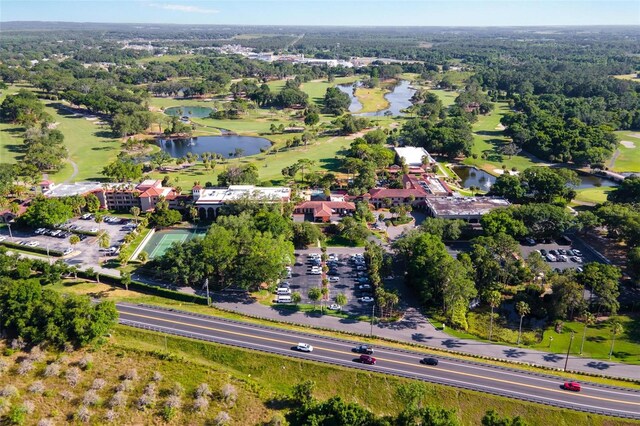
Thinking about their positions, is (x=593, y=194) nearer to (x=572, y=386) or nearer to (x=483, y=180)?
(x=483, y=180)

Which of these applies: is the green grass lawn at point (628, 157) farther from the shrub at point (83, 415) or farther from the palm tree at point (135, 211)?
the shrub at point (83, 415)

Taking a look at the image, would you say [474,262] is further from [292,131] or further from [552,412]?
[292,131]

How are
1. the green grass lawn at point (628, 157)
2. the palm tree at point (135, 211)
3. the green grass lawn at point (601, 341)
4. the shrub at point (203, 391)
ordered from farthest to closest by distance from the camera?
the green grass lawn at point (628, 157) < the palm tree at point (135, 211) < the green grass lawn at point (601, 341) < the shrub at point (203, 391)

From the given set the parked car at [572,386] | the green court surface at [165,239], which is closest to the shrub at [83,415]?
the green court surface at [165,239]

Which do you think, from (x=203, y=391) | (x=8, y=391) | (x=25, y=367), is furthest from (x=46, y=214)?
(x=203, y=391)

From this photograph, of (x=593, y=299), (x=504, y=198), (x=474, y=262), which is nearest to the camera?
(x=593, y=299)

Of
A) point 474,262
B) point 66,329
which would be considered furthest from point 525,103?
point 66,329
